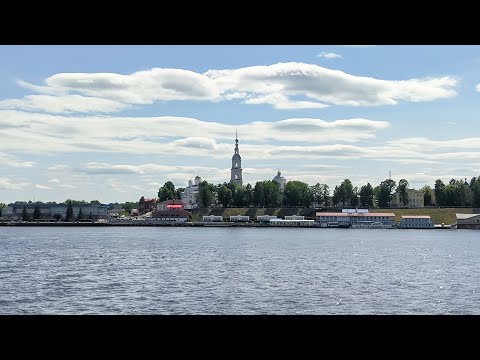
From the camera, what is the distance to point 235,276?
132 ft

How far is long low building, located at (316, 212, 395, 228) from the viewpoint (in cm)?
17438

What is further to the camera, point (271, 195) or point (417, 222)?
point (271, 195)

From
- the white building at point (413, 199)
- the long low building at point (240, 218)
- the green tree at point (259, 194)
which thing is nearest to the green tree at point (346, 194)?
the white building at point (413, 199)

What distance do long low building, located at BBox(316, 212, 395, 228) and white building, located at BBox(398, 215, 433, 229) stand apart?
221 inches

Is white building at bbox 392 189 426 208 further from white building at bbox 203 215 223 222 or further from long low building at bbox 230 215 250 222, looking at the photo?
white building at bbox 203 215 223 222

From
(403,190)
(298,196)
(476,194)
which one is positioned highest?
(403,190)

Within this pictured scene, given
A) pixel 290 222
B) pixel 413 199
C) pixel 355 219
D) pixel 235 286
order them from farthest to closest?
pixel 413 199 < pixel 290 222 < pixel 355 219 < pixel 235 286

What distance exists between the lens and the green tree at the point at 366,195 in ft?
621

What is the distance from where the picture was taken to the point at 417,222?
547 ft

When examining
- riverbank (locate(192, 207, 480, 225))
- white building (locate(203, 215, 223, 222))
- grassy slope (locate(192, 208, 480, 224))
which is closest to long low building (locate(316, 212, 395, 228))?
riverbank (locate(192, 207, 480, 225))

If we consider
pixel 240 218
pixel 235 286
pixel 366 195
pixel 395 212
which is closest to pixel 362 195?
pixel 366 195

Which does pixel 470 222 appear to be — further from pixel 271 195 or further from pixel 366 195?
pixel 271 195

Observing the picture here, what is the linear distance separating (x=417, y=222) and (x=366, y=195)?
83.6 feet
